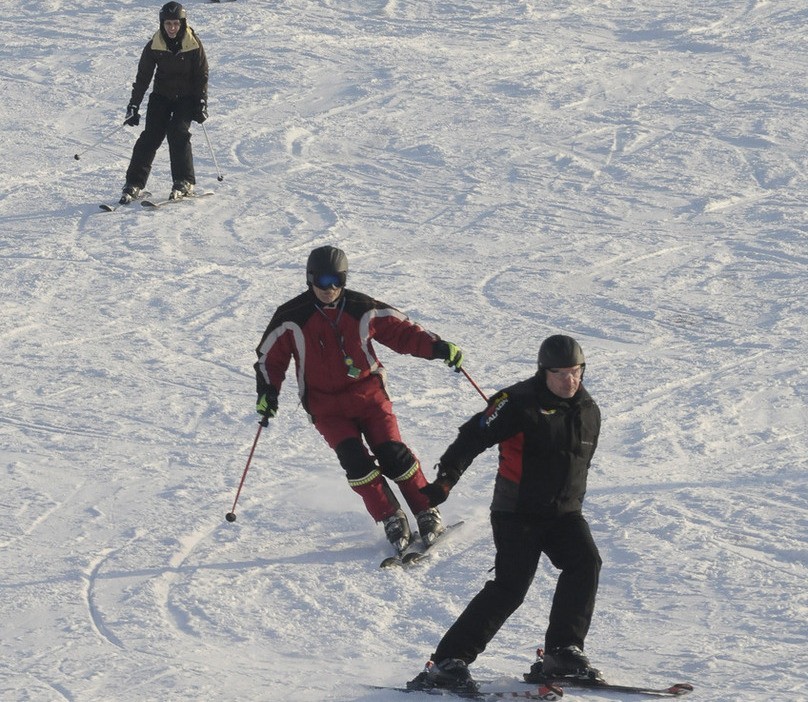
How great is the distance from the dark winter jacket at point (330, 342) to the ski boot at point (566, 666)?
174 cm

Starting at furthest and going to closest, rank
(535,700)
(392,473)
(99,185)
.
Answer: (99,185)
(392,473)
(535,700)

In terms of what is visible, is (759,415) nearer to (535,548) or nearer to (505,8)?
(535,548)

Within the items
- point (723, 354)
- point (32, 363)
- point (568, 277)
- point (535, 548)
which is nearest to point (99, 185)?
point (32, 363)

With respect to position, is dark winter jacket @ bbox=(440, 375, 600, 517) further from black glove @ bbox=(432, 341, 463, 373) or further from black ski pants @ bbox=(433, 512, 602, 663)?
black glove @ bbox=(432, 341, 463, 373)

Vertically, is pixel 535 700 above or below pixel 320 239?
below

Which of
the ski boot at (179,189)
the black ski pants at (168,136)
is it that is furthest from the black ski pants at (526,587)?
the ski boot at (179,189)

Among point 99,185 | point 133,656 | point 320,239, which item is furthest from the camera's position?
point 99,185

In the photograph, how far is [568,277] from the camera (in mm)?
10375

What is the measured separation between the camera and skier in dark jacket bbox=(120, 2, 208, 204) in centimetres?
1114

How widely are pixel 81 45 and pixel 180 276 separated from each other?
6.97 m

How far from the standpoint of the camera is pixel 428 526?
6449 millimetres

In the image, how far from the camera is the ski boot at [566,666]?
201 inches

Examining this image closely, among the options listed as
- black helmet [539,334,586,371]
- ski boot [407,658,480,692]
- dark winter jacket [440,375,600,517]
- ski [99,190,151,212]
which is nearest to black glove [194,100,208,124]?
ski [99,190,151,212]

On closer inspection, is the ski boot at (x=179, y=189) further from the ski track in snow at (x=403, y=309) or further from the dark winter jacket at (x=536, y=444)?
the dark winter jacket at (x=536, y=444)
